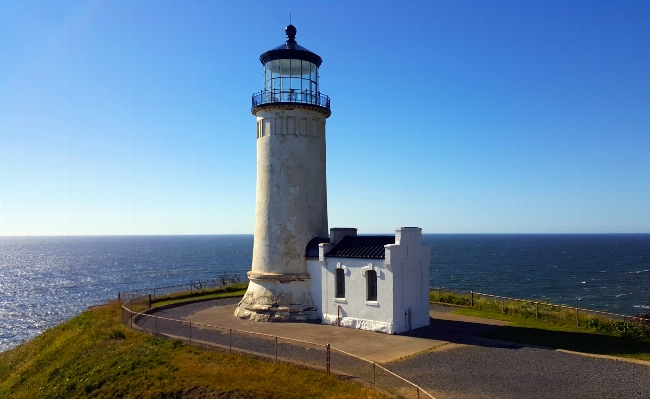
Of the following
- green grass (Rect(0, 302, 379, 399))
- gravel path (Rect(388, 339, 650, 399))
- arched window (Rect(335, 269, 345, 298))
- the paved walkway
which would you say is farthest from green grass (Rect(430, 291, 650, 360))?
green grass (Rect(0, 302, 379, 399))

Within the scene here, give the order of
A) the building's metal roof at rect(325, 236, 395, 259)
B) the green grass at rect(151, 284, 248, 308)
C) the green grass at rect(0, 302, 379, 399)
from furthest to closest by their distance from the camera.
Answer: the green grass at rect(151, 284, 248, 308)
the building's metal roof at rect(325, 236, 395, 259)
the green grass at rect(0, 302, 379, 399)

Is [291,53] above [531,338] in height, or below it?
above

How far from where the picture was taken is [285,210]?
23500mm

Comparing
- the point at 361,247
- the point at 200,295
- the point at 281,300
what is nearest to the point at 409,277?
the point at 361,247

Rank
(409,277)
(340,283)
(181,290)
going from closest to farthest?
(409,277), (340,283), (181,290)

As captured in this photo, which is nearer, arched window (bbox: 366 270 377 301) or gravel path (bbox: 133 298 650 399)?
gravel path (bbox: 133 298 650 399)

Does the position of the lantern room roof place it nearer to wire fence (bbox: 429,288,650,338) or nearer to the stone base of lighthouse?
the stone base of lighthouse

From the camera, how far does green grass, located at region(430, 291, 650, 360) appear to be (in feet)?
56.0

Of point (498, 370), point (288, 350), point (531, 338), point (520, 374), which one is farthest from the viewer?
point (531, 338)

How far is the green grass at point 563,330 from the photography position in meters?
17.1

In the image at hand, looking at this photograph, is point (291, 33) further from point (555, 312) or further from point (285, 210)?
point (555, 312)

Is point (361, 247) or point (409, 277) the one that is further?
point (361, 247)

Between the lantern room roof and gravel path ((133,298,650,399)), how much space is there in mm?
13198

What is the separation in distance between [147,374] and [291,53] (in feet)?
50.8
